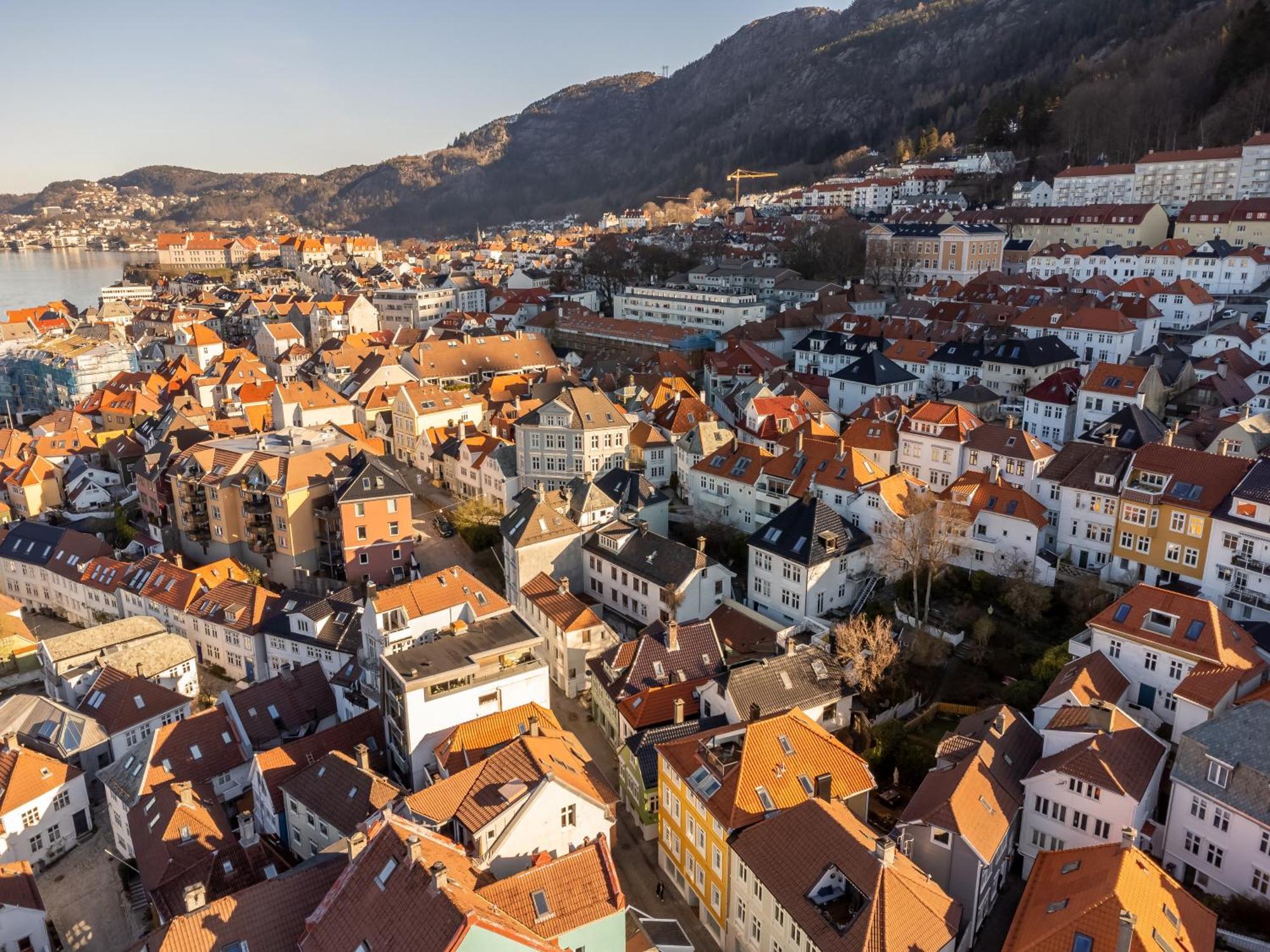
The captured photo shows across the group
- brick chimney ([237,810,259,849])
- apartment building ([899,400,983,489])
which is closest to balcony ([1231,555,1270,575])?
apartment building ([899,400,983,489])

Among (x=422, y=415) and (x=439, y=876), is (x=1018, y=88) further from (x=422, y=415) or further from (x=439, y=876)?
(x=439, y=876)

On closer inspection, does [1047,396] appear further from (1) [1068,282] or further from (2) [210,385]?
(2) [210,385]

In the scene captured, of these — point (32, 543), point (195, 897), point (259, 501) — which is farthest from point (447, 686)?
point (32, 543)

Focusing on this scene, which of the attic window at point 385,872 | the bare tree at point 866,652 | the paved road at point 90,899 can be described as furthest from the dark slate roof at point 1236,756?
the paved road at point 90,899

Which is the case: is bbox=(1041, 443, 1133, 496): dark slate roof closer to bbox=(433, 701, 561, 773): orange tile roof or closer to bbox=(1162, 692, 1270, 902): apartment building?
bbox=(1162, 692, 1270, 902): apartment building

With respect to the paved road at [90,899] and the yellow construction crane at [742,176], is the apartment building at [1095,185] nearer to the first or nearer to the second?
the yellow construction crane at [742,176]
